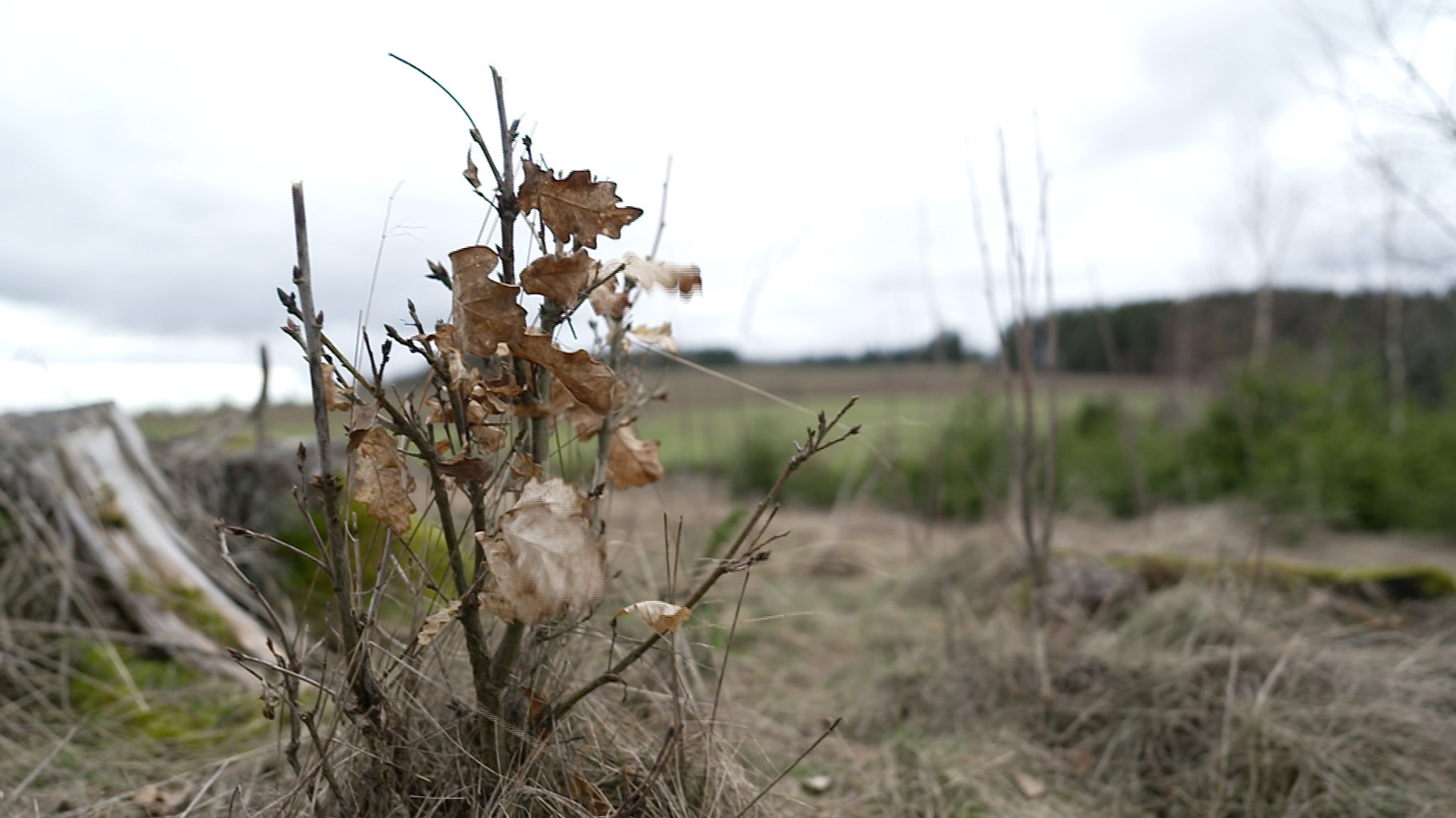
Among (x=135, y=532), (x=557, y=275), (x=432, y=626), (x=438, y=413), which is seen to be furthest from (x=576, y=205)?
(x=135, y=532)

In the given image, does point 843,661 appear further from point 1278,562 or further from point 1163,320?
point 1163,320

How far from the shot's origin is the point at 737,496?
31.0ft

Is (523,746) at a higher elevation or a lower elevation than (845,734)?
higher

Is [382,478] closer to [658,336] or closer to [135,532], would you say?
[658,336]

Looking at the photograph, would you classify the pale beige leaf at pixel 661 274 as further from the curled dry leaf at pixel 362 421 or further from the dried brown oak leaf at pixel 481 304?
the curled dry leaf at pixel 362 421

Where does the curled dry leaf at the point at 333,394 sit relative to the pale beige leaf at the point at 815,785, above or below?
above

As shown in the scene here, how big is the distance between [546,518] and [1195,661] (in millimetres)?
2569

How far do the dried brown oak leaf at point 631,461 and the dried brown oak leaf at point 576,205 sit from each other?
0.48 metres

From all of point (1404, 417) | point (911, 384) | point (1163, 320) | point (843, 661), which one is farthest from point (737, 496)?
point (1163, 320)

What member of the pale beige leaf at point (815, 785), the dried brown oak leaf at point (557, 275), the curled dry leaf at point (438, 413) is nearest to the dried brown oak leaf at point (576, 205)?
the dried brown oak leaf at point (557, 275)

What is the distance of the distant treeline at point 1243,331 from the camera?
12.3 metres

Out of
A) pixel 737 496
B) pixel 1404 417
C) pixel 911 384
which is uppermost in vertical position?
pixel 911 384

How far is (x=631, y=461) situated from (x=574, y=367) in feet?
1.49

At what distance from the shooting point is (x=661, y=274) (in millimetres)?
1310
